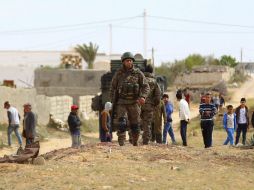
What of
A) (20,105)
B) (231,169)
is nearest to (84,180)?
(231,169)

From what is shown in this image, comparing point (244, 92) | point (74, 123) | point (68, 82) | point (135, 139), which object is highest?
point (68, 82)

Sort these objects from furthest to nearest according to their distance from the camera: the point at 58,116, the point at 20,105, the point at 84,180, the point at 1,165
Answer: the point at 58,116, the point at 20,105, the point at 1,165, the point at 84,180

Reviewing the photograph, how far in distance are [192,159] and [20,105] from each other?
1668 centimetres

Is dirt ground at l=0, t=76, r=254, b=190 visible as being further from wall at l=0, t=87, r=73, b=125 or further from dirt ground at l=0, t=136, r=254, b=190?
wall at l=0, t=87, r=73, b=125

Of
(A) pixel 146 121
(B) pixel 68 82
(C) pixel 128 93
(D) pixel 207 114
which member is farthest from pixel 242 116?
(B) pixel 68 82

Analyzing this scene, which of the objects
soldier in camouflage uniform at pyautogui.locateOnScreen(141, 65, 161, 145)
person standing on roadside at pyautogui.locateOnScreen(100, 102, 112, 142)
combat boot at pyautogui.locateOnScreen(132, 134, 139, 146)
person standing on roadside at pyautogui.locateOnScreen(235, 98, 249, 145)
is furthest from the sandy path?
combat boot at pyautogui.locateOnScreen(132, 134, 139, 146)

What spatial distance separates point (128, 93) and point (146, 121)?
1.58m

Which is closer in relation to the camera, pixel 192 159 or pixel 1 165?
pixel 1 165

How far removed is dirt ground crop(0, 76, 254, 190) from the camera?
7945 millimetres

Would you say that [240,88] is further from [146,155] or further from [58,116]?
[146,155]

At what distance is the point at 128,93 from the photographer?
38.8 feet

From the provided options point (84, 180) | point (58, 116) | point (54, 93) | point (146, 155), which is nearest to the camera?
point (84, 180)

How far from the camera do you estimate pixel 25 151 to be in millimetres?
9562

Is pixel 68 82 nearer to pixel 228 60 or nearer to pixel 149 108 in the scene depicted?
pixel 149 108
